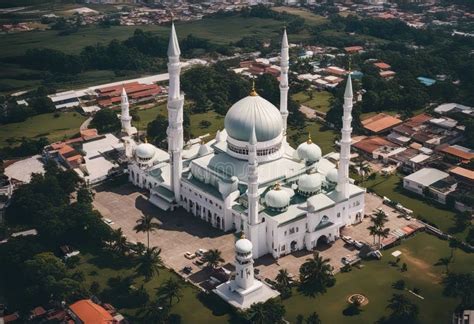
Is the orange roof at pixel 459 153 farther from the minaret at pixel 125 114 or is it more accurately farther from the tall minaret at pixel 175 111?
the minaret at pixel 125 114

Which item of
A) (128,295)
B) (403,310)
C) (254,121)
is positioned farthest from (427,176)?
(128,295)

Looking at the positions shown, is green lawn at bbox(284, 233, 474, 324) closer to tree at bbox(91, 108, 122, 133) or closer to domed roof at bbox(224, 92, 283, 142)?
domed roof at bbox(224, 92, 283, 142)

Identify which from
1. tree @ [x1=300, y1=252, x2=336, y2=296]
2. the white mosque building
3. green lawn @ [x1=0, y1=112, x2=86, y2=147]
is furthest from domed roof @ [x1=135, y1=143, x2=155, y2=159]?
tree @ [x1=300, y1=252, x2=336, y2=296]

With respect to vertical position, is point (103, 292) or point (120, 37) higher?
point (120, 37)

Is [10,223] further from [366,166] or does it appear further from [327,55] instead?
[327,55]

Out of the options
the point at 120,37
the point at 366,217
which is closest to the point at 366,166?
the point at 366,217

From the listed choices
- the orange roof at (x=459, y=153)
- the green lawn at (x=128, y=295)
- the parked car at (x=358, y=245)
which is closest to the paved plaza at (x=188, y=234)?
the parked car at (x=358, y=245)

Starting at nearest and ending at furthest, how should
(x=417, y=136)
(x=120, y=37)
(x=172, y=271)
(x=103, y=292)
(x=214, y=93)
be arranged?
(x=103, y=292)
(x=172, y=271)
(x=417, y=136)
(x=214, y=93)
(x=120, y=37)
